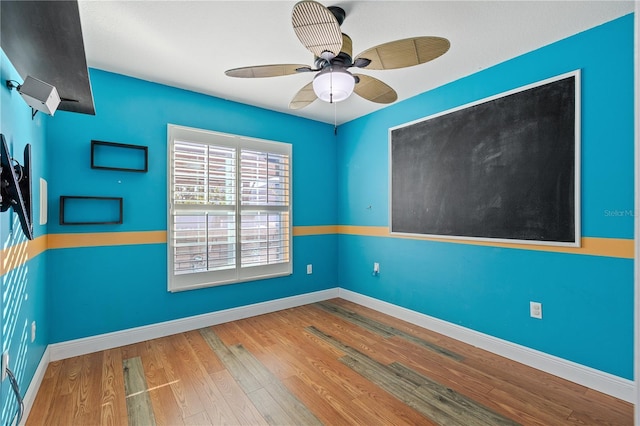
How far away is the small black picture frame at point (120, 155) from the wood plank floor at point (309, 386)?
5.37 ft

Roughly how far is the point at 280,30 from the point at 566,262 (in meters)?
2.67

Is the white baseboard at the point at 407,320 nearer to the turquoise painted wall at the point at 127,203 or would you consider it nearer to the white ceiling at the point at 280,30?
the turquoise painted wall at the point at 127,203

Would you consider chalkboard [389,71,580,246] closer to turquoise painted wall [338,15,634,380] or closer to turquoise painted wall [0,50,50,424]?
turquoise painted wall [338,15,634,380]

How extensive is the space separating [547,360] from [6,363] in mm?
3409

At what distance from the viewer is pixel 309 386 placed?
2.10m

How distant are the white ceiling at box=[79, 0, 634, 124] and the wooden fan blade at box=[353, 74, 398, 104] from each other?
1.13 ft

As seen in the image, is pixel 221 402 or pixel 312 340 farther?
pixel 312 340

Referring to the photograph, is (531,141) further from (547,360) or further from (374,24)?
(547,360)

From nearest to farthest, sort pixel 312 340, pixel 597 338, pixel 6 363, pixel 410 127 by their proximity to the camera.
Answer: pixel 6 363
pixel 597 338
pixel 312 340
pixel 410 127

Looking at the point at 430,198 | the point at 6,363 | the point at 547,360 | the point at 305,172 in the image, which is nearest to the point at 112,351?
the point at 6,363

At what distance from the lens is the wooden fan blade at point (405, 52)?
1562 mm

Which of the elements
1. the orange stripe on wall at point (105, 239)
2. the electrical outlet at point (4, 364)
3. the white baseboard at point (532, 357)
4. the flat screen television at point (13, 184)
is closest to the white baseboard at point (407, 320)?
the white baseboard at point (532, 357)

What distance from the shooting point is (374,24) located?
79.7 inches

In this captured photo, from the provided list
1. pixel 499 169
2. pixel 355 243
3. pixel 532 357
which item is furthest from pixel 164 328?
pixel 499 169
